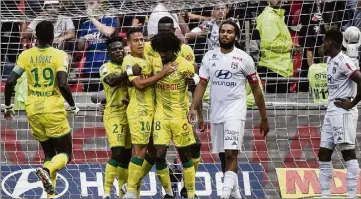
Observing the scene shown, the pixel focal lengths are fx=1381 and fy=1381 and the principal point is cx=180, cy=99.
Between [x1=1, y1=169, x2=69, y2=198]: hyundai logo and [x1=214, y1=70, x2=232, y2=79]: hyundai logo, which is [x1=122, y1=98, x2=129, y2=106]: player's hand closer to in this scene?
[x1=214, y1=70, x2=232, y2=79]: hyundai logo

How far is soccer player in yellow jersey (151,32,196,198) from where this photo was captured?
Result: 16.9 meters

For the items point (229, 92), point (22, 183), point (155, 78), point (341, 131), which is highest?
point (155, 78)

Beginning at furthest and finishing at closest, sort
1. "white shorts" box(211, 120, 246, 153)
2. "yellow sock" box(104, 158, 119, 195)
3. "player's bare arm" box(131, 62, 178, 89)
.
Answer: "yellow sock" box(104, 158, 119, 195) < "player's bare arm" box(131, 62, 178, 89) < "white shorts" box(211, 120, 246, 153)

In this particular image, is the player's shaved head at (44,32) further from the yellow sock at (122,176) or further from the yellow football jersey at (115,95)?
the yellow sock at (122,176)

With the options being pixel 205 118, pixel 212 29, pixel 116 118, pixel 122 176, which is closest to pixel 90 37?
pixel 212 29

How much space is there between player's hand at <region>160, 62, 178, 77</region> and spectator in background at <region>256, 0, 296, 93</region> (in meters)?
3.80

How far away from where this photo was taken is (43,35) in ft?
56.4

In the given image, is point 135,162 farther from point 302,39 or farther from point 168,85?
point 302,39

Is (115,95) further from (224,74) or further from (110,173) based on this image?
(224,74)

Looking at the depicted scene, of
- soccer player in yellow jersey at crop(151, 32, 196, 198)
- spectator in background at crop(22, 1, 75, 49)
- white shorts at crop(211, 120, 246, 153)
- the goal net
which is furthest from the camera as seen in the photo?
Answer: spectator in background at crop(22, 1, 75, 49)

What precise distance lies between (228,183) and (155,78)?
161 centimetres

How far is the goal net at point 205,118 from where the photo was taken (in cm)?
1964

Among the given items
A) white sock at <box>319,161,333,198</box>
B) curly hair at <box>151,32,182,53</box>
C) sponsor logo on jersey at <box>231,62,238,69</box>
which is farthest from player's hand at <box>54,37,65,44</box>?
white sock at <box>319,161,333,198</box>

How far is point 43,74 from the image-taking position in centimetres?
1717
